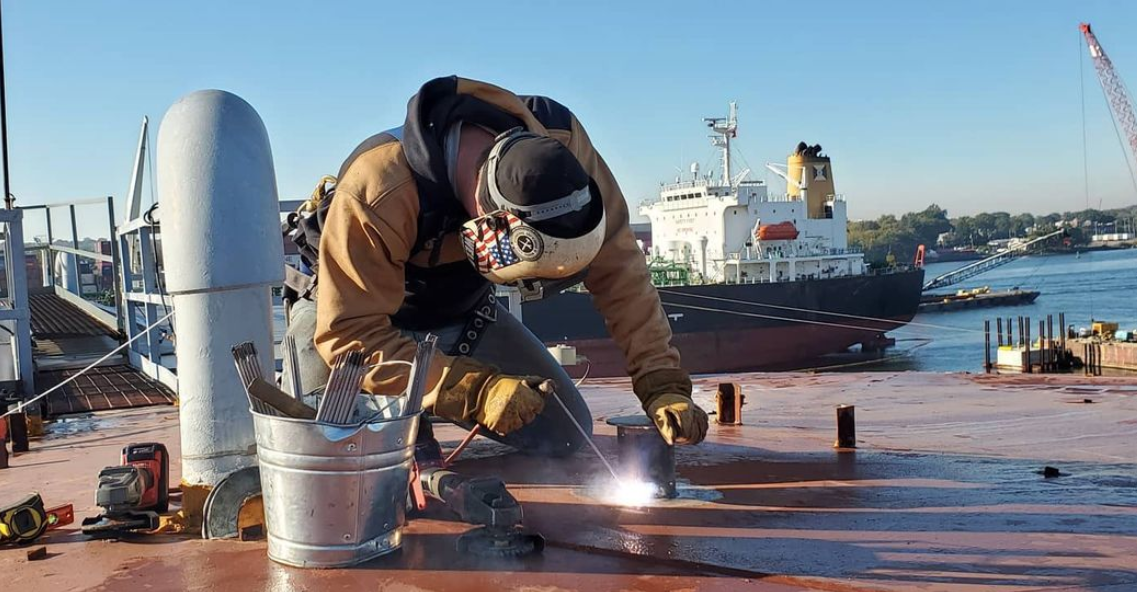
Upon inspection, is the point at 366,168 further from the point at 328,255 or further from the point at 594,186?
the point at 594,186

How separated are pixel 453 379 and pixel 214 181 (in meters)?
0.80

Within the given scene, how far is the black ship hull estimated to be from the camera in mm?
28562

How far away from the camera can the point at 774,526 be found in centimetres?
228

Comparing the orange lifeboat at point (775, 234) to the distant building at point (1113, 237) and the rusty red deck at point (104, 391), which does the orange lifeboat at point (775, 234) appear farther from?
the distant building at point (1113, 237)

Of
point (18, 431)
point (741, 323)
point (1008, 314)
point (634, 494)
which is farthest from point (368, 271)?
point (1008, 314)

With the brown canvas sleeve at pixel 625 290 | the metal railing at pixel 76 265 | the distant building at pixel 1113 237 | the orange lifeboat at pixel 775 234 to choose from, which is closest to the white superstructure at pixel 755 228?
the orange lifeboat at pixel 775 234

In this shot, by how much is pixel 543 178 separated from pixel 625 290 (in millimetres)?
821

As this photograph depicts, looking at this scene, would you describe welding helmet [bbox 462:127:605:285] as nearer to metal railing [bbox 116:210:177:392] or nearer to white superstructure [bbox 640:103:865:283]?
metal railing [bbox 116:210:177:392]

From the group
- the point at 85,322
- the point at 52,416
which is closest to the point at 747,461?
the point at 52,416

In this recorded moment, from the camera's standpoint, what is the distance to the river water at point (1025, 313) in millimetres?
35031

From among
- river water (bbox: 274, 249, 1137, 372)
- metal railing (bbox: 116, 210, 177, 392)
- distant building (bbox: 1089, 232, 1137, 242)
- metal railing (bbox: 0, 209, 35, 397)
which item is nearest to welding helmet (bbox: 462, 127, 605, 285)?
metal railing (bbox: 116, 210, 177, 392)

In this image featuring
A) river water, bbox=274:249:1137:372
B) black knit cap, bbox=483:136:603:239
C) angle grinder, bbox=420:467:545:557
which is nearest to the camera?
angle grinder, bbox=420:467:545:557

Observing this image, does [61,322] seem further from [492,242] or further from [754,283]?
[754,283]

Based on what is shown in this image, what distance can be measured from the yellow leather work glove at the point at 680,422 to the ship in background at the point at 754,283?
2510cm
